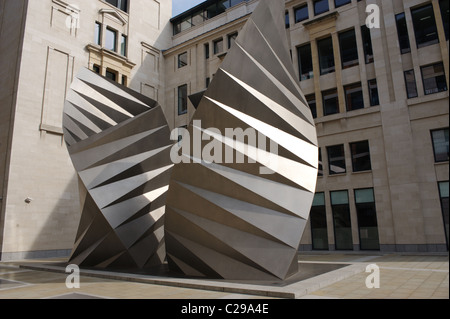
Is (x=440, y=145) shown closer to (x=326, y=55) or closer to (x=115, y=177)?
(x=326, y=55)

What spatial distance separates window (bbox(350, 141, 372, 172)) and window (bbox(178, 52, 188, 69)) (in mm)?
21145

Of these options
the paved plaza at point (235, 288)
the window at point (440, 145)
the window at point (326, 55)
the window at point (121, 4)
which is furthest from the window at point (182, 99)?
the paved plaza at point (235, 288)

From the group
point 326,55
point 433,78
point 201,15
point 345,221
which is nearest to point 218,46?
point 201,15

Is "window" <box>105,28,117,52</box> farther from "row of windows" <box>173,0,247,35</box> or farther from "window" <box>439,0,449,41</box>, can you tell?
"window" <box>439,0,449,41</box>

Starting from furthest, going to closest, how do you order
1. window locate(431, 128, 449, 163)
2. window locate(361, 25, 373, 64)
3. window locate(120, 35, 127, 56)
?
window locate(120, 35, 127, 56)
window locate(361, 25, 373, 64)
window locate(431, 128, 449, 163)

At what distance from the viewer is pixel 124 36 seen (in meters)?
35.1

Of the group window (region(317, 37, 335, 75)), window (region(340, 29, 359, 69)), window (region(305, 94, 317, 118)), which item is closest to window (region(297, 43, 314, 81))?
window (region(317, 37, 335, 75))

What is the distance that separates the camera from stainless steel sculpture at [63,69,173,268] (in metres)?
14.1

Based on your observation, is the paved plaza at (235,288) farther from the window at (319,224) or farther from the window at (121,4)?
the window at (121,4)

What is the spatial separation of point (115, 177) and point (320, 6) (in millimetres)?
23796

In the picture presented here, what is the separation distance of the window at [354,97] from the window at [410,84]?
3157 millimetres

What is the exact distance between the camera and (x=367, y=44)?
2606 centimetres

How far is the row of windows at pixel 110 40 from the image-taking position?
32.5 m
